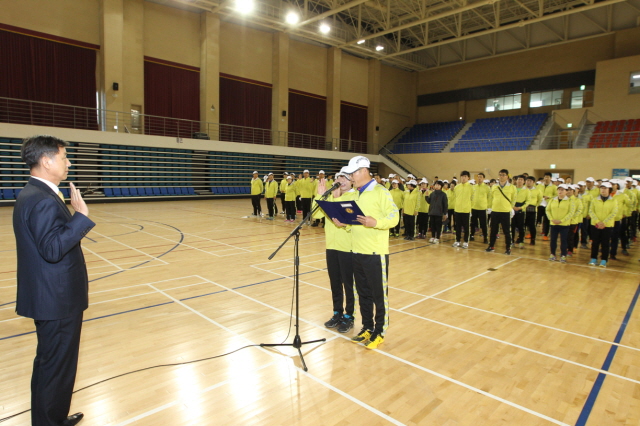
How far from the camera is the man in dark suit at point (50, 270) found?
2.12m

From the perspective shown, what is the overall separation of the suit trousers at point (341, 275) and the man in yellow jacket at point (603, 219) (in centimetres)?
635

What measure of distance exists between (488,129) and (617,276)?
21.4 metres

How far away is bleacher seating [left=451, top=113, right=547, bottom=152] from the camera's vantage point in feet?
73.6

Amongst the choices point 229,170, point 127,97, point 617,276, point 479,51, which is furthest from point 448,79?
point 617,276

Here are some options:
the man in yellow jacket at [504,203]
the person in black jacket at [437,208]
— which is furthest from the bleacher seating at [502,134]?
the man in yellow jacket at [504,203]

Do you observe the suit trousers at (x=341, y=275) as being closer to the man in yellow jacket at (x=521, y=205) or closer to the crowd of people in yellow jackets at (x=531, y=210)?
the crowd of people in yellow jackets at (x=531, y=210)

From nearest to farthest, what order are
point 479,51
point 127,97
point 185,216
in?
point 185,216 < point 127,97 < point 479,51

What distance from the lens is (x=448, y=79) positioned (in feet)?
101

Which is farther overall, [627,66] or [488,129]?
[488,129]

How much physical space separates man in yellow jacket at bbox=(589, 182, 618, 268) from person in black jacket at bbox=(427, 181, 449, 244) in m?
3.23

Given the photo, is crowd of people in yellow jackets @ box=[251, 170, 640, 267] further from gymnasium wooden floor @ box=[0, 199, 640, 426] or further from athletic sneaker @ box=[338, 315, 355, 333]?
athletic sneaker @ box=[338, 315, 355, 333]

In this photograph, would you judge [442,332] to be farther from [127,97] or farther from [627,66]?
[627,66]

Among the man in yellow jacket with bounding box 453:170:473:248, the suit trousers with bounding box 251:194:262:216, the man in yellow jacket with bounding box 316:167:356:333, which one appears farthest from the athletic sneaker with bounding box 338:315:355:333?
the suit trousers with bounding box 251:194:262:216

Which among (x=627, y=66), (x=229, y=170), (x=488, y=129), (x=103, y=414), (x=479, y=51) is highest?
(x=479, y=51)
